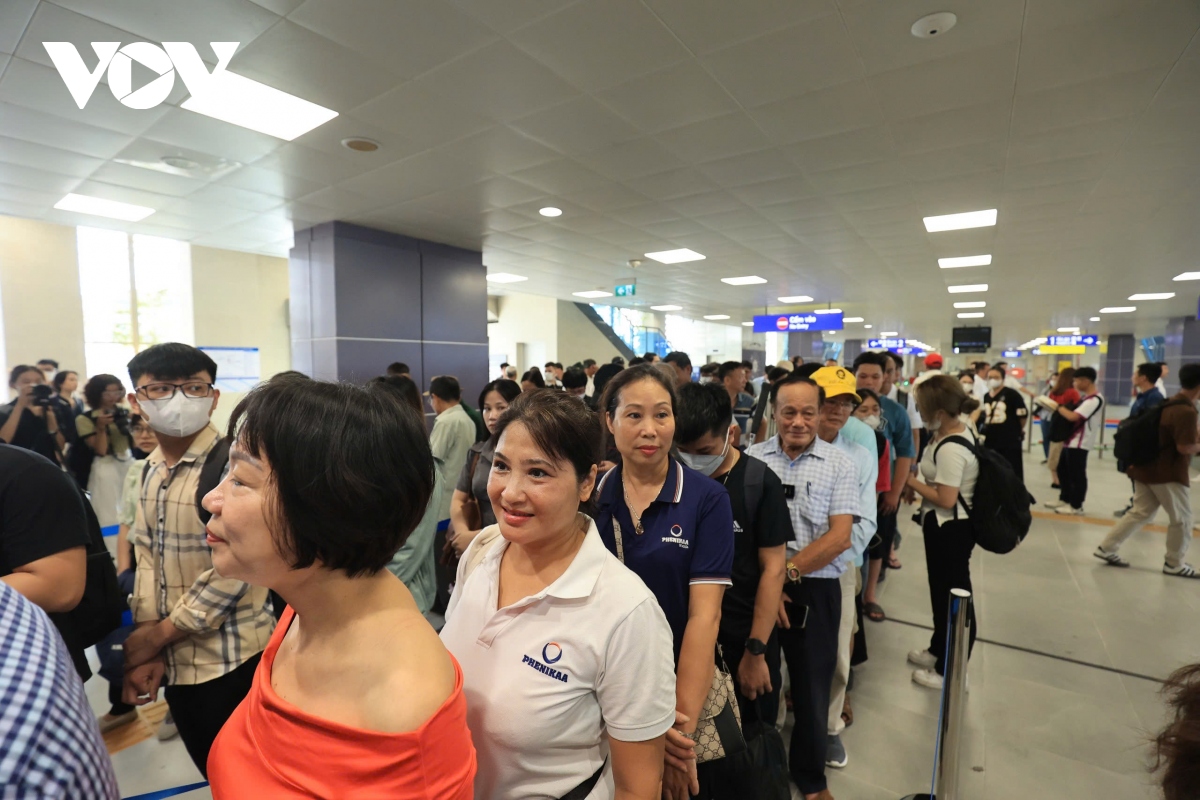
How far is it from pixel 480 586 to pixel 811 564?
4.87 ft

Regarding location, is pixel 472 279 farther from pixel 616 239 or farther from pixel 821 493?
pixel 821 493

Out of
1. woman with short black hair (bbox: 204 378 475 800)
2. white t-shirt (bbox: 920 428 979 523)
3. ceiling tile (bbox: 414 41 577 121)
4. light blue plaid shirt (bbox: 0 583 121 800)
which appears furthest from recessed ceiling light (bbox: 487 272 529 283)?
light blue plaid shirt (bbox: 0 583 121 800)

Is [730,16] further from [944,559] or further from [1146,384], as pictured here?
[1146,384]

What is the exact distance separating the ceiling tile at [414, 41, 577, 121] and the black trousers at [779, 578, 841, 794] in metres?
3.07

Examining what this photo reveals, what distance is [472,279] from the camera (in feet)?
27.8

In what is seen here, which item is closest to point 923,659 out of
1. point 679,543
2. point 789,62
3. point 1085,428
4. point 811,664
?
point 811,664

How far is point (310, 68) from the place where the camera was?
3064mm

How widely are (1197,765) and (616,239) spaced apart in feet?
23.8

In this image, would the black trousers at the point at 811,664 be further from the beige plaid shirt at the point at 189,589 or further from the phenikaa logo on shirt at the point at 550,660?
the beige plaid shirt at the point at 189,589

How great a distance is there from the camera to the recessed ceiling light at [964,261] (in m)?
7.97

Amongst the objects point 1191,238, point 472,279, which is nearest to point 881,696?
point 472,279

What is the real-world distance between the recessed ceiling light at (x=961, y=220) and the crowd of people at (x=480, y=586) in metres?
3.81

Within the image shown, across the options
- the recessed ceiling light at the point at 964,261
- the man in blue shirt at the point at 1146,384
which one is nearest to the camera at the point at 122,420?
the recessed ceiling light at the point at 964,261

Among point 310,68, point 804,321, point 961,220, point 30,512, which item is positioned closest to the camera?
point 30,512
